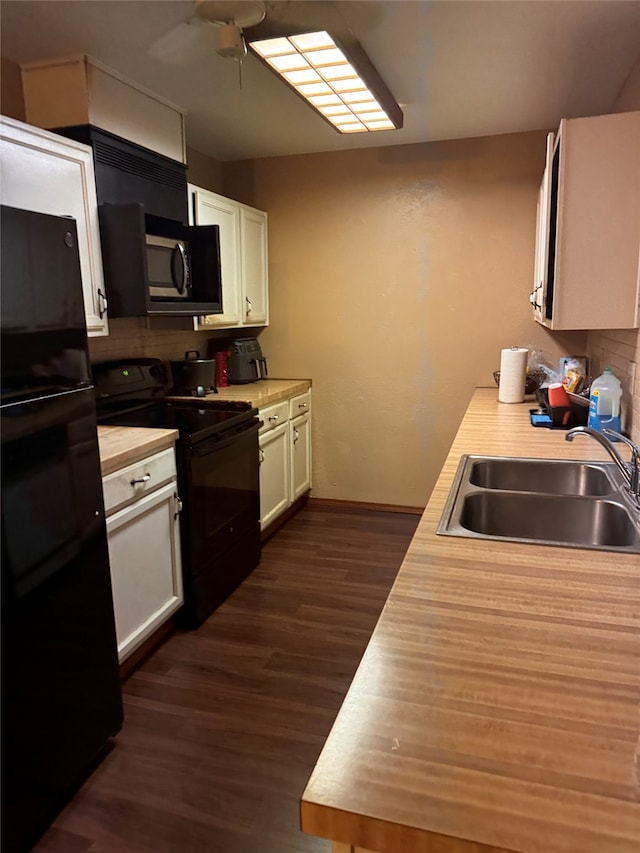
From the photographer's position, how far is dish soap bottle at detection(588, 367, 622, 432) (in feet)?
7.74

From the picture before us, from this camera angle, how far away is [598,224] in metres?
2.05

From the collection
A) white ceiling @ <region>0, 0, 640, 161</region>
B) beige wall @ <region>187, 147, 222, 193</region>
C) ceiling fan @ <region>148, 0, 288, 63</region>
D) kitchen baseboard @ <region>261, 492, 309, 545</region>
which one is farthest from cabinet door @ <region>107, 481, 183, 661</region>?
beige wall @ <region>187, 147, 222, 193</region>

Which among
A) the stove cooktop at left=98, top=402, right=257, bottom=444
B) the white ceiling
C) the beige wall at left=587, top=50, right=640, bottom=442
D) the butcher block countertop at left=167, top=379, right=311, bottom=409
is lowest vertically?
the stove cooktop at left=98, top=402, right=257, bottom=444

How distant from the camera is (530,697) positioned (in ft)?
2.66

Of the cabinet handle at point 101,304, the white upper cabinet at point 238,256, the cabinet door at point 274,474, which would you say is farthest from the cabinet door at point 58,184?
the cabinet door at point 274,474

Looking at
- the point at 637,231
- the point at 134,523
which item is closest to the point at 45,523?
the point at 134,523

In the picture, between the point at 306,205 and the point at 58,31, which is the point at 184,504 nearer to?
the point at 58,31

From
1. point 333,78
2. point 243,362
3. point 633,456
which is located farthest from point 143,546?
point 333,78

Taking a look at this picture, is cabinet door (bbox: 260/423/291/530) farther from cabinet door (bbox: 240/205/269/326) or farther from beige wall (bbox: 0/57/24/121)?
beige wall (bbox: 0/57/24/121)

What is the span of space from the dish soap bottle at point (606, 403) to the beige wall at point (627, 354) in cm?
4

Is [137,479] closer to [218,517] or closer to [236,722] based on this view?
[218,517]

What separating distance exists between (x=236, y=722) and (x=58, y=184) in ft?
6.82

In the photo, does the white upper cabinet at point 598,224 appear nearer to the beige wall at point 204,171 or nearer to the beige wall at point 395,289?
the beige wall at point 395,289

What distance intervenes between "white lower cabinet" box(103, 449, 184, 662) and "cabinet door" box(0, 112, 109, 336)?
2.26 feet
